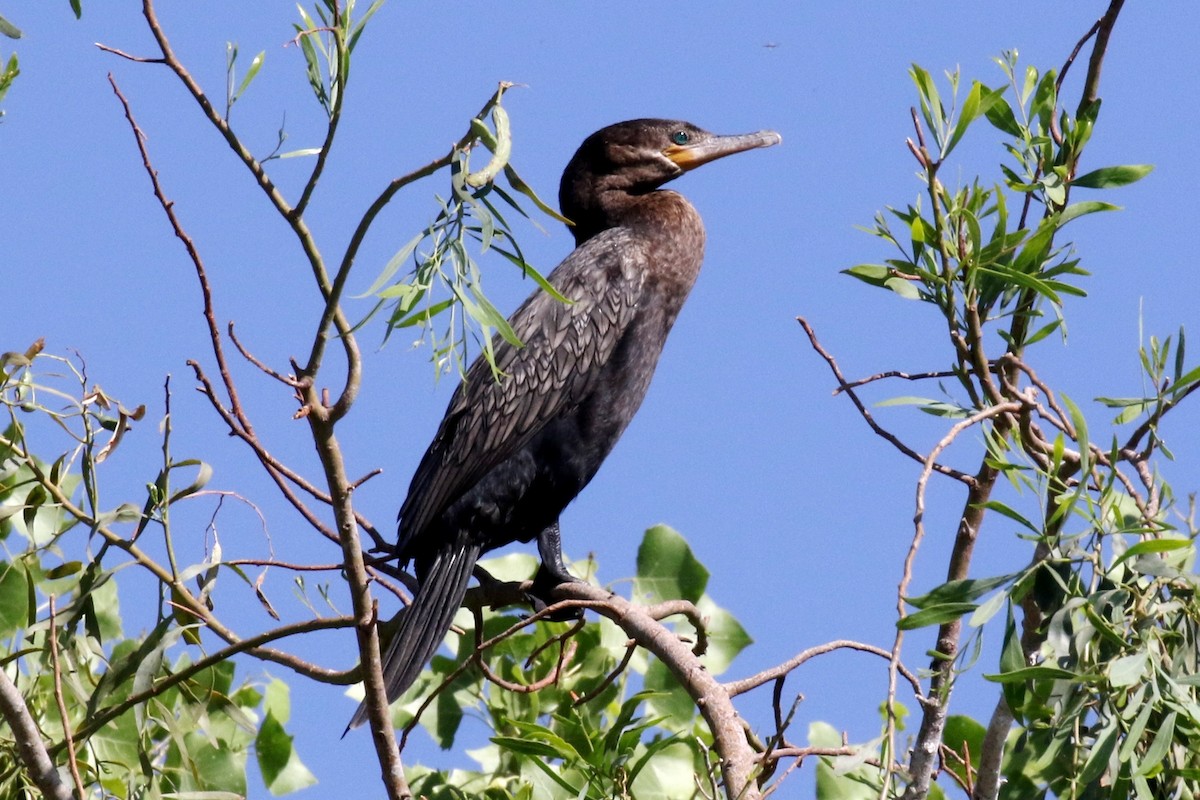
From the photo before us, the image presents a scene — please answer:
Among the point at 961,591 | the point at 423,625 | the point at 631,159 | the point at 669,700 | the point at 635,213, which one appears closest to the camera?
the point at 961,591

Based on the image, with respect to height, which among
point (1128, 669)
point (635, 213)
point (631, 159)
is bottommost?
point (1128, 669)

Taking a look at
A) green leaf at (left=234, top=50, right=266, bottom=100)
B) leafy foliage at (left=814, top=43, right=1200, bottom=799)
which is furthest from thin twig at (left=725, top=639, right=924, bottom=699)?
green leaf at (left=234, top=50, right=266, bottom=100)

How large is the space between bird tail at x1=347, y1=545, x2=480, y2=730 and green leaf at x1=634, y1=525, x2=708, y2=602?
443 millimetres

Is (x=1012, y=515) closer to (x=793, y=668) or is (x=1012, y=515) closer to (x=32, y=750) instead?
(x=793, y=668)

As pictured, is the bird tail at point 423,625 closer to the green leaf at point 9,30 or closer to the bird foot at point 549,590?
the bird foot at point 549,590

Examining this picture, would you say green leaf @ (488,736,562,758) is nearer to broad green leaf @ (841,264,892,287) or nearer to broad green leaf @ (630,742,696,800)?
broad green leaf @ (630,742,696,800)

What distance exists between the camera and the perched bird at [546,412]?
137 inches

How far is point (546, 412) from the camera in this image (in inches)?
143

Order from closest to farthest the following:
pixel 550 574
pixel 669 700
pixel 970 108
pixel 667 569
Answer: pixel 970 108 < pixel 669 700 < pixel 667 569 < pixel 550 574

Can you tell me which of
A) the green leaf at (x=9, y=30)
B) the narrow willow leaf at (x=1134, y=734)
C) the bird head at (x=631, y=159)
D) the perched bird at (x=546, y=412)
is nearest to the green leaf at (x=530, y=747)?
the narrow willow leaf at (x=1134, y=734)

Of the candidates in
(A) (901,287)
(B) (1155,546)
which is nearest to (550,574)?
(A) (901,287)

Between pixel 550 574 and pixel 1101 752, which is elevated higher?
pixel 550 574

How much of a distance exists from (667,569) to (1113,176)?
1.17 meters

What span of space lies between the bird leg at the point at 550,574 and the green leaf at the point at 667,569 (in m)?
0.26
